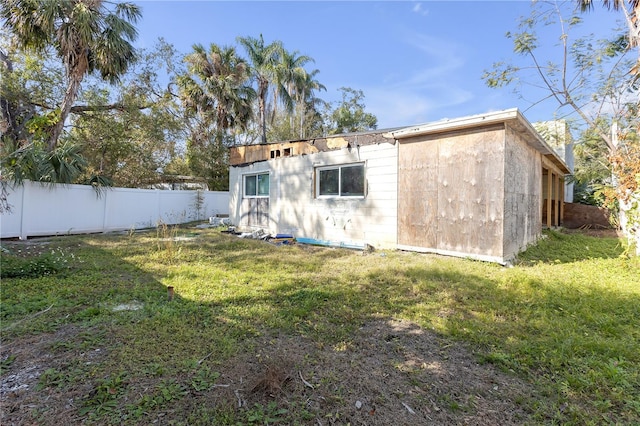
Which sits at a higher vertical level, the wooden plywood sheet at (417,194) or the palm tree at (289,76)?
A: the palm tree at (289,76)

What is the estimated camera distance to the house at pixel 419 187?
214 inches

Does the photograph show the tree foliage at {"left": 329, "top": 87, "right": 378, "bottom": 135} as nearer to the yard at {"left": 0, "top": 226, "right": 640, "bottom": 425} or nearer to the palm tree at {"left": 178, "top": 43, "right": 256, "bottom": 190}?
the palm tree at {"left": 178, "top": 43, "right": 256, "bottom": 190}

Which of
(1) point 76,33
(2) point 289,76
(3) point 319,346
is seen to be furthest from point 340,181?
(2) point 289,76

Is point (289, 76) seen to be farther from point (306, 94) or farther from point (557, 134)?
point (557, 134)

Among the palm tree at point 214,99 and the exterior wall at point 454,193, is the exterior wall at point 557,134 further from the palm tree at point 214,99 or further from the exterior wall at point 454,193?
the palm tree at point 214,99

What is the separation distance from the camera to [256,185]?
10594mm

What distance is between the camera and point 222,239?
8.66 meters

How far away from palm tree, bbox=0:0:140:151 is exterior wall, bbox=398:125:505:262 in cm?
1075

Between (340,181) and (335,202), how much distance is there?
1.94 ft

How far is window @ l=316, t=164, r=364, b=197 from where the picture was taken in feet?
24.8

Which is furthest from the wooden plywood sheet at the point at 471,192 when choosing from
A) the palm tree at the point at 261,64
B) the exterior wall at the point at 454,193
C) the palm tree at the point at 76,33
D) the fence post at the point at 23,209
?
the palm tree at the point at 261,64

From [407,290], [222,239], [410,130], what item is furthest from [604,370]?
[222,239]

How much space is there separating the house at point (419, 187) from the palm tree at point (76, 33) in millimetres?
6282

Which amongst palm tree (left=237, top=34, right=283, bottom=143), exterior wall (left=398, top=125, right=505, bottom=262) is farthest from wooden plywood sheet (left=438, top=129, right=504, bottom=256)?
palm tree (left=237, top=34, right=283, bottom=143)
